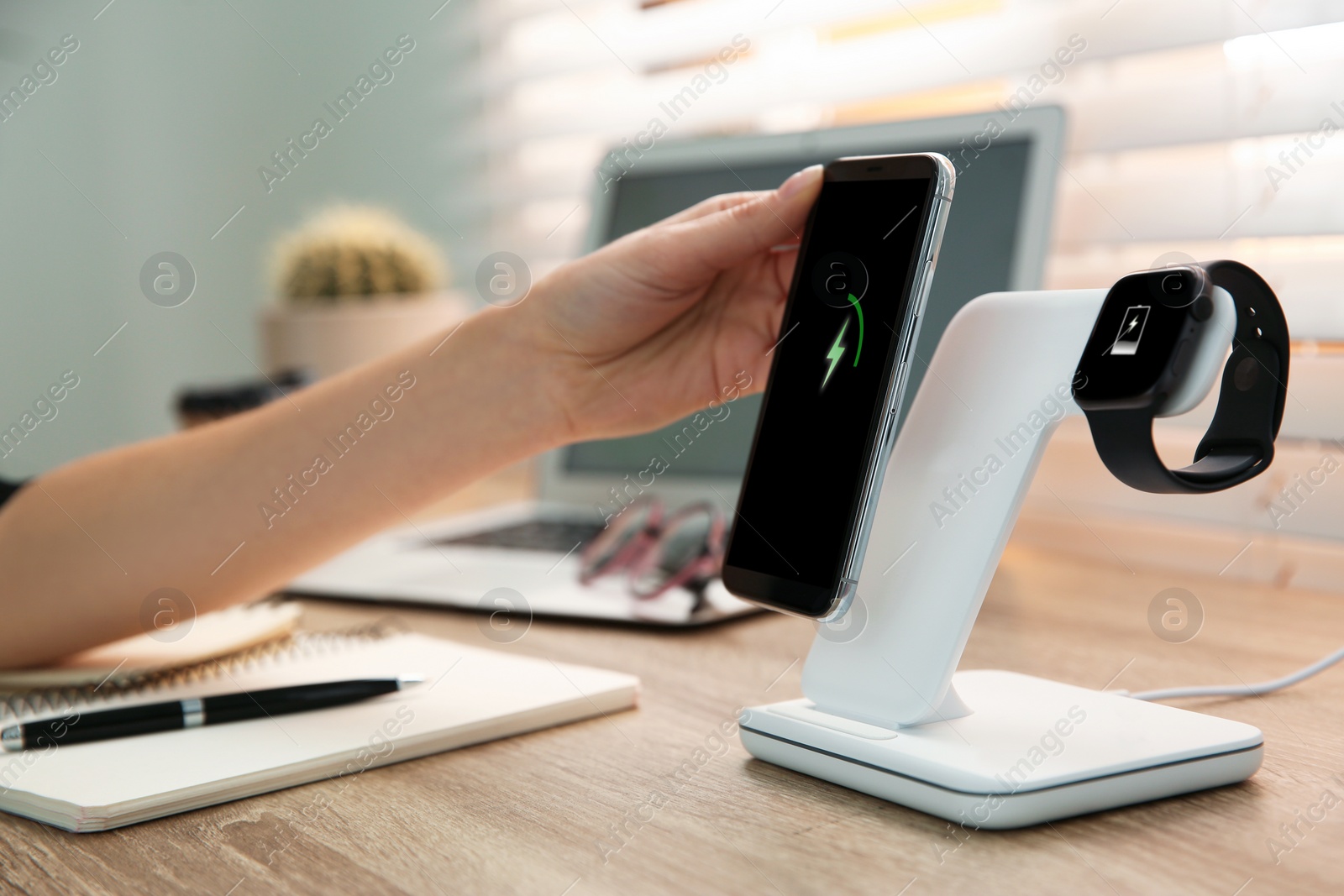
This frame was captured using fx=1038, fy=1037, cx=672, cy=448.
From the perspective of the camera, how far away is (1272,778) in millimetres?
413

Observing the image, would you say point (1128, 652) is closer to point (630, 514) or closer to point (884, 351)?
point (884, 351)

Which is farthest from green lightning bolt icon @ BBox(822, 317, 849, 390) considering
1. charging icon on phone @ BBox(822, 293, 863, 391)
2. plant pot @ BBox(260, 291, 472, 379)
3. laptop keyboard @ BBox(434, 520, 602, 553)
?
plant pot @ BBox(260, 291, 472, 379)

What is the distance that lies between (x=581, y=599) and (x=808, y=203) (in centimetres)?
36

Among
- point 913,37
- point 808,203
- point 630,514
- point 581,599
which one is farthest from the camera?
point 913,37

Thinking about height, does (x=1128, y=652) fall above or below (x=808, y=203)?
below

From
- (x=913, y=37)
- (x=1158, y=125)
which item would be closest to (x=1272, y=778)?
(x=1158, y=125)

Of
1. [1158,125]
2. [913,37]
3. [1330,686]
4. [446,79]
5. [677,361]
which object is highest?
[446,79]

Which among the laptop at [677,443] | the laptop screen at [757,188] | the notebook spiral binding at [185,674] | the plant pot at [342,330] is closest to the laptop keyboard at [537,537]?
the laptop at [677,443]

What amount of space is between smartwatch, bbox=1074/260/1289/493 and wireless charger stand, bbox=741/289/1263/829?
2 centimetres

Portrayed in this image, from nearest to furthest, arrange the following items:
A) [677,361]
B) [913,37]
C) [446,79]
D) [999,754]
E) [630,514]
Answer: [999,754]
[677,361]
[630,514]
[913,37]
[446,79]

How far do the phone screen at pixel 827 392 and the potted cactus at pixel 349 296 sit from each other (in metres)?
0.94

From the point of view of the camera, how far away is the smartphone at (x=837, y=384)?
428 millimetres

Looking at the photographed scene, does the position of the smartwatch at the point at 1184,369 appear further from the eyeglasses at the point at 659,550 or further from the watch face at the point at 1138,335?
the eyeglasses at the point at 659,550

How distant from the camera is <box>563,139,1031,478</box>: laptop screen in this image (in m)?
0.90
